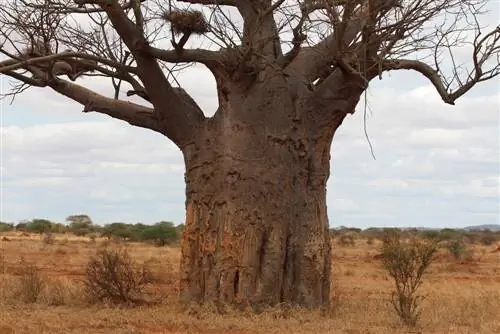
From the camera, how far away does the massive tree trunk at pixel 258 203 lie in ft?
31.0

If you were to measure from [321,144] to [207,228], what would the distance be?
1729 mm

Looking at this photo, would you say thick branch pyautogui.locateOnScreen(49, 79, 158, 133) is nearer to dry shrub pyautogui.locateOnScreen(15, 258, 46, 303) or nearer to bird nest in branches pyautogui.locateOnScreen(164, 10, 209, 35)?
bird nest in branches pyautogui.locateOnScreen(164, 10, 209, 35)

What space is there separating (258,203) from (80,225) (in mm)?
42561

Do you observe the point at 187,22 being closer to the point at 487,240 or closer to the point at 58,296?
the point at 58,296

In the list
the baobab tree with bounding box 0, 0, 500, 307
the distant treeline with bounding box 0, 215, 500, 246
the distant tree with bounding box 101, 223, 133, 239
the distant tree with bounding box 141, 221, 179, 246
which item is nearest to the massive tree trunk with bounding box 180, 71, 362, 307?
the baobab tree with bounding box 0, 0, 500, 307

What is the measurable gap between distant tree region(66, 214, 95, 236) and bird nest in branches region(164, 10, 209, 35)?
121ft

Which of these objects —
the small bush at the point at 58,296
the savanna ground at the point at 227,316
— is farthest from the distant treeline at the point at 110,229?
the small bush at the point at 58,296

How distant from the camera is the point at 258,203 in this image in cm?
948

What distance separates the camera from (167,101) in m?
9.88

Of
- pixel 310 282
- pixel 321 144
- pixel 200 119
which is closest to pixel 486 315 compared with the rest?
pixel 310 282

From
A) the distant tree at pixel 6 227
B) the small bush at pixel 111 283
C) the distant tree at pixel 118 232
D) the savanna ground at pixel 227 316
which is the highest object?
the distant tree at pixel 6 227

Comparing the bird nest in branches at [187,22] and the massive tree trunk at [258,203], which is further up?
the bird nest in branches at [187,22]

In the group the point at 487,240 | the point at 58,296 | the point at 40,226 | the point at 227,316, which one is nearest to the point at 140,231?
the point at 40,226

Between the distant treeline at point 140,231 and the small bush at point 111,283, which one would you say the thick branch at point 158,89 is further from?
the distant treeline at point 140,231
